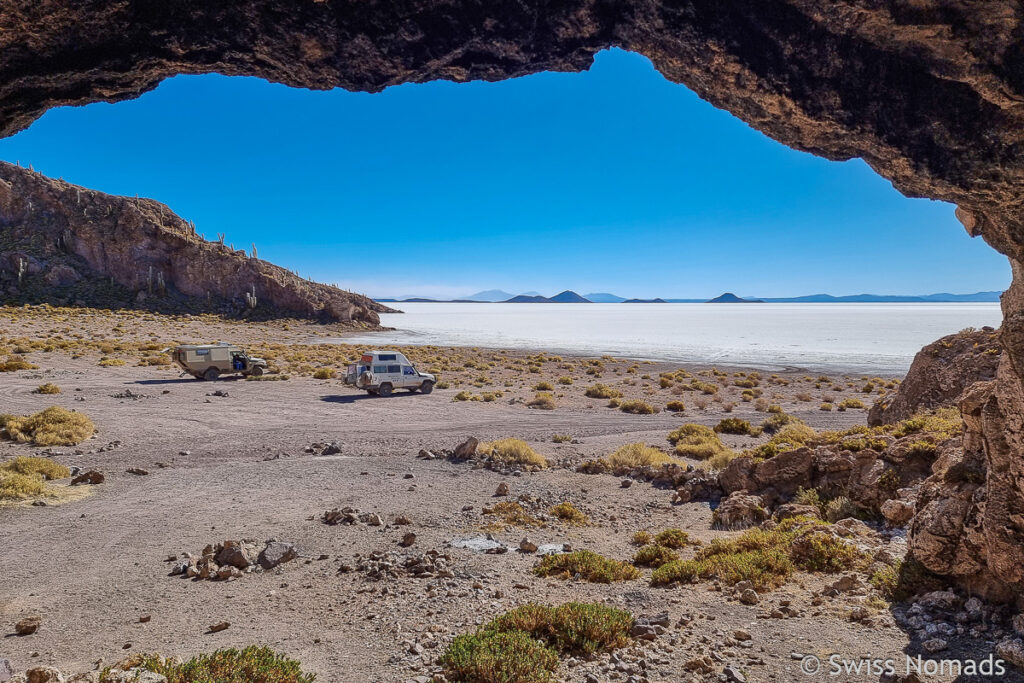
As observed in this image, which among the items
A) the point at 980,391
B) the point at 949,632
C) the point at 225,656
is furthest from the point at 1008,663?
the point at 225,656

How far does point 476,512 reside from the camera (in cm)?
1107

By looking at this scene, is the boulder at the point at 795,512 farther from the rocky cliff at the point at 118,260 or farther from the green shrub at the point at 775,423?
the rocky cliff at the point at 118,260

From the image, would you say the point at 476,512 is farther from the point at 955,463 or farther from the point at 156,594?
the point at 955,463

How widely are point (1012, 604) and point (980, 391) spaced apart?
7.94 ft

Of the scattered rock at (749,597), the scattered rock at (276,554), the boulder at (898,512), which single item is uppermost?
the boulder at (898,512)

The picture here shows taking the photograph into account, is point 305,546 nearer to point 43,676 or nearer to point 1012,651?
point 43,676

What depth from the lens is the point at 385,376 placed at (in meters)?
27.7

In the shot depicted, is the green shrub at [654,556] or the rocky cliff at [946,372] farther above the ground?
the rocky cliff at [946,372]

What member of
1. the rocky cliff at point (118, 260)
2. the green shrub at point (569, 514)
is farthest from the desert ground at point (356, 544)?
the rocky cliff at point (118, 260)

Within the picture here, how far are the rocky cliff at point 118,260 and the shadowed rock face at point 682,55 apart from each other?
3236 inches

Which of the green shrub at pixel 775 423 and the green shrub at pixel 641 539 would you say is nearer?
the green shrub at pixel 641 539

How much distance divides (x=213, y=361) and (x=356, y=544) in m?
26.1

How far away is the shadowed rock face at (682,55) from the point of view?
3.65 metres

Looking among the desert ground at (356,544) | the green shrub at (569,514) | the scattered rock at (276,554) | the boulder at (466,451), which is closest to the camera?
the desert ground at (356,544)
